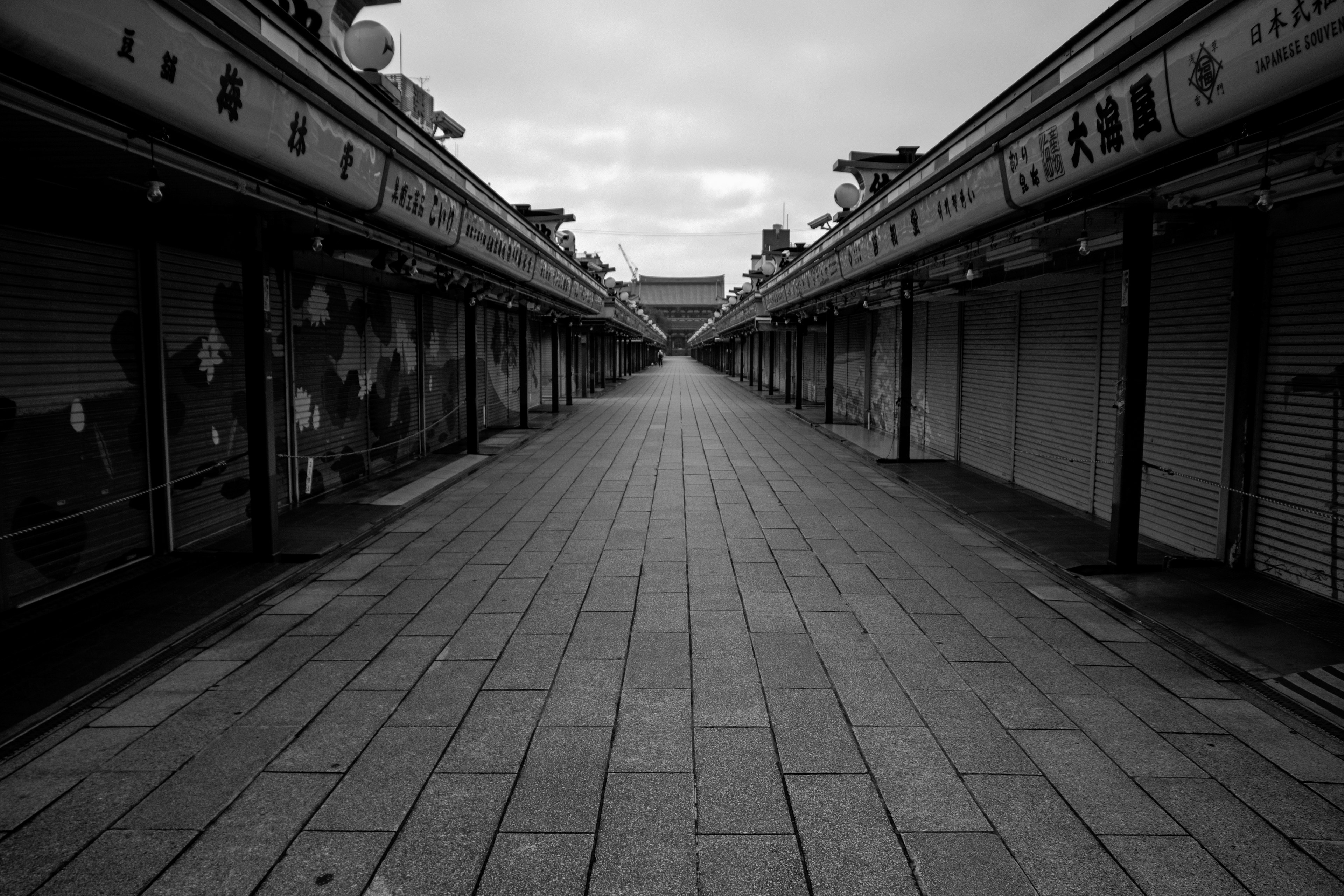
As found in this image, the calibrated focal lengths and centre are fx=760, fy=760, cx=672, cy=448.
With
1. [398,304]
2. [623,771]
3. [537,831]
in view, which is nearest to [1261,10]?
[623,771]

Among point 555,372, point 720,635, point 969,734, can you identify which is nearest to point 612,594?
point 720,635

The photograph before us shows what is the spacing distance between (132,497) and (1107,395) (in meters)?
10.4

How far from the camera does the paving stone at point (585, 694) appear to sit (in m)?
4.19

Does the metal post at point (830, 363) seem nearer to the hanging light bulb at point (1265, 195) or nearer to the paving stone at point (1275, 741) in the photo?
the hanging light bulb at point (1265, 195)

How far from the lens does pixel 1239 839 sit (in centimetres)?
317

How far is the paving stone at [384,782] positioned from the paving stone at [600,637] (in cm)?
124

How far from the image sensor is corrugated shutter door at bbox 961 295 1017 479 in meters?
12.0

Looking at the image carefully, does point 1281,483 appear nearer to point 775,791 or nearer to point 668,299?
point 775,791

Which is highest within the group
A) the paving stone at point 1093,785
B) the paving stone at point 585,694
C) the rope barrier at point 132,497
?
the rope barrier at point 132,497

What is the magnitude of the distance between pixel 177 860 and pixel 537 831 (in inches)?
55.6

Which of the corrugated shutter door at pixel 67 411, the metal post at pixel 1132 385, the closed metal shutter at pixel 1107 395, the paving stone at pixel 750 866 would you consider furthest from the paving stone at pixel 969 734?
the corrugated shutter door at pixel 67 411

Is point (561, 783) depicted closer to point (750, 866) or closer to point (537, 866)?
point (537, 866)

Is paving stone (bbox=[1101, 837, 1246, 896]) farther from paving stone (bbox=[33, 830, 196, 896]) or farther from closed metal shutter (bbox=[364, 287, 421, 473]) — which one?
closed metal shutter (bbox=[364, 287, 421, 473])

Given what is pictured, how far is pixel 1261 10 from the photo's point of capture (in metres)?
3.92
